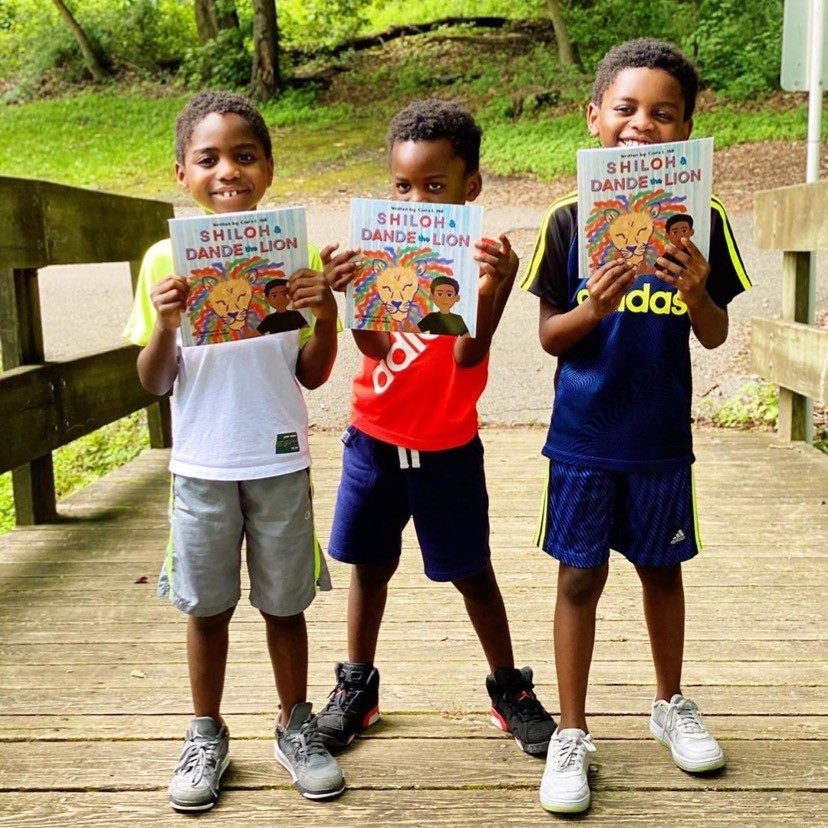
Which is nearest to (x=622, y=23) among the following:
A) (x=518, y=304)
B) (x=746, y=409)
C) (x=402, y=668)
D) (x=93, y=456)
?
(x=518, y=304)

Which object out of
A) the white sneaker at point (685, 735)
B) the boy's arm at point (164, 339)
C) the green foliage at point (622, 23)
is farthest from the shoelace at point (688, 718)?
A: the green foliage at point (622, 23)

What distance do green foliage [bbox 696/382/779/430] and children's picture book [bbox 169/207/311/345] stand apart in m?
3.89

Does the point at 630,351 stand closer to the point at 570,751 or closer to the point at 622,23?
the point at 570,751

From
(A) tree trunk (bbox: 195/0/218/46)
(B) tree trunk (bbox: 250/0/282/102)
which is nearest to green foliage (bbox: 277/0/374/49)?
(A) tree trunk (bbox: 195/0/218/46)

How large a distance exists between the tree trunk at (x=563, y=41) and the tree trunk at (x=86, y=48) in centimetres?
930

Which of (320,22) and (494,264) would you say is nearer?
(494,264)

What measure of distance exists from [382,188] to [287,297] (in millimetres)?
9713

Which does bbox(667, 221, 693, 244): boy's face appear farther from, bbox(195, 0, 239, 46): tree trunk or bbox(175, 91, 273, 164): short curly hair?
bbox(195, 0, 239, 46): tree trunk

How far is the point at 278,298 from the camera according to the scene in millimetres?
1942

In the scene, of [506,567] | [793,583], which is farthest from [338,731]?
[793,583]

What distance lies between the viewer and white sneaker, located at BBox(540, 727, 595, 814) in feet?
6.16

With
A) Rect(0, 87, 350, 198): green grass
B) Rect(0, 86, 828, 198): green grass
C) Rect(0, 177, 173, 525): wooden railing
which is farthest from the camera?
Rect(0, 87, 350, 198): green grass

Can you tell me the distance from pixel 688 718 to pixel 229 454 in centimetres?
115

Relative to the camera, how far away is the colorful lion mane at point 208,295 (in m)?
1.89
